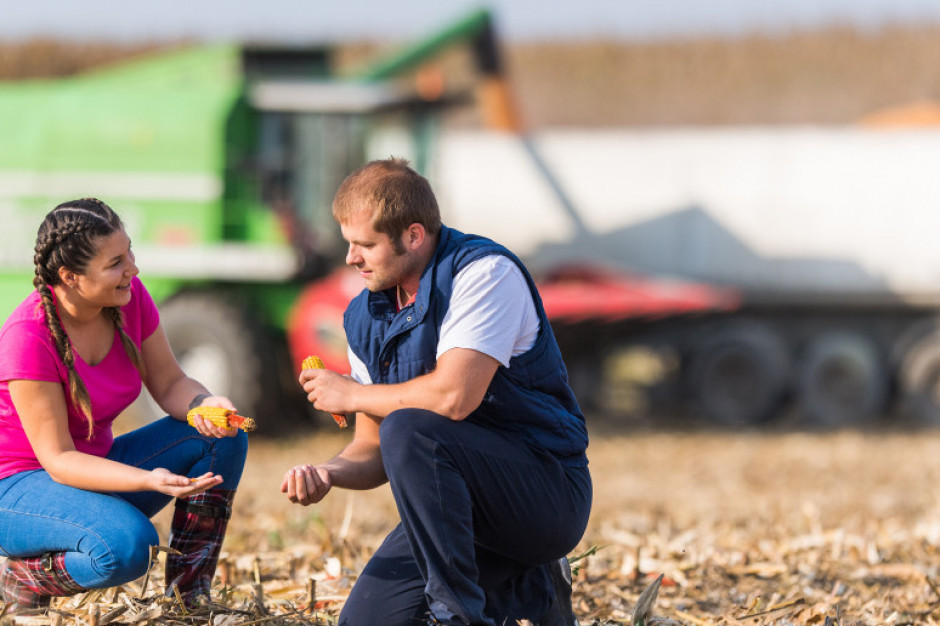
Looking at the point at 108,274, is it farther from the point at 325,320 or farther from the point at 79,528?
the point at 325,320

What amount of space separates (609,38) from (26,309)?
40.5 m

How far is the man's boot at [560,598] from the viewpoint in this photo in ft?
12.2

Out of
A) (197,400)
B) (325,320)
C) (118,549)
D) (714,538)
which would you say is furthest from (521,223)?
(118,549)

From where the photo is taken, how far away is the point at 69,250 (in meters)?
3.53

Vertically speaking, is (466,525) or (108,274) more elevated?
(108,274)

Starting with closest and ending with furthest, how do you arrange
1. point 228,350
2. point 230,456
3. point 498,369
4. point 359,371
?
point 498,369 → point 359,371 → point 230,456 → point 228,350

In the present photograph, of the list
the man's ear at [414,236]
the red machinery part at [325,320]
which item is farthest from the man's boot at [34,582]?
the red machinery part at [325,320]

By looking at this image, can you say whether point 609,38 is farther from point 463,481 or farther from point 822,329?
point 463,481

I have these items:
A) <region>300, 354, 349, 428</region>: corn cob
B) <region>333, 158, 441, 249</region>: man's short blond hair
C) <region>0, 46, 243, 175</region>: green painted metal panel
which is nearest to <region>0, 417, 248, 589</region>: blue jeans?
<region>300, 354, 349, 428</region>: corn cob

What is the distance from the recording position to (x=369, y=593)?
3586mm

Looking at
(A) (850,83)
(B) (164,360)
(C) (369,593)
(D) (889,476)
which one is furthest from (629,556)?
(A) (850,83)

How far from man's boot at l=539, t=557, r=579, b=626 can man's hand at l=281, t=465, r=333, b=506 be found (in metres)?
0.79

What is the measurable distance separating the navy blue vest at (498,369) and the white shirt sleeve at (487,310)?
5 centimetres

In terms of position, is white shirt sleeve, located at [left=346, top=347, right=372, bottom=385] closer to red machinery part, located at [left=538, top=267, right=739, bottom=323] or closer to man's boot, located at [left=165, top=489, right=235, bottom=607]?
man's boot, located at [left=165, top=489, right=235, bottom=607]
